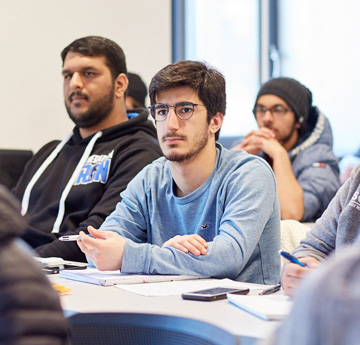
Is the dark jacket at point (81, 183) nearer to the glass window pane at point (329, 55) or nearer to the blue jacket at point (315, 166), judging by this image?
the blue jacket at point (315, 166)

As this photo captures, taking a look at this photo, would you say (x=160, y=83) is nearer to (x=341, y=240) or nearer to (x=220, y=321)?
(x=341, y=240)

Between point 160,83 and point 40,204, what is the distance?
3.67ft

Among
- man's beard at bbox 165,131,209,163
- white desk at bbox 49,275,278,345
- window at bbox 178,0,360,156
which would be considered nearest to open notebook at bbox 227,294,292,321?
white desk at bbox 49,275,278,345

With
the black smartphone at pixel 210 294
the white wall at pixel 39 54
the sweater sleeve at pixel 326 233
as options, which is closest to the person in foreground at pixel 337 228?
the sweater sleeve at pixel 326 233

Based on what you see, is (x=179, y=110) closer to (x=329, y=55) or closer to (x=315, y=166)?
(x=315, y=166)

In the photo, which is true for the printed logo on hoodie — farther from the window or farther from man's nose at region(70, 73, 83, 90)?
the window

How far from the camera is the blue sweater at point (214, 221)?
1771mm

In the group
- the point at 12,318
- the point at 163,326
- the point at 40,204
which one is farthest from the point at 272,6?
the point at 12,318

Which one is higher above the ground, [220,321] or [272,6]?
[272,6]

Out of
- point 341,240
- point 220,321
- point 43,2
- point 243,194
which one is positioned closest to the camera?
point 220,321

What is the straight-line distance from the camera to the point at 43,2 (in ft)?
12.0

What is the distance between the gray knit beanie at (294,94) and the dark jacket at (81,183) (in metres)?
0.95

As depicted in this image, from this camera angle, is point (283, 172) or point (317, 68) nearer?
point (283, 172)

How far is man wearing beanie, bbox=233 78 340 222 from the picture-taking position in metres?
3.24
